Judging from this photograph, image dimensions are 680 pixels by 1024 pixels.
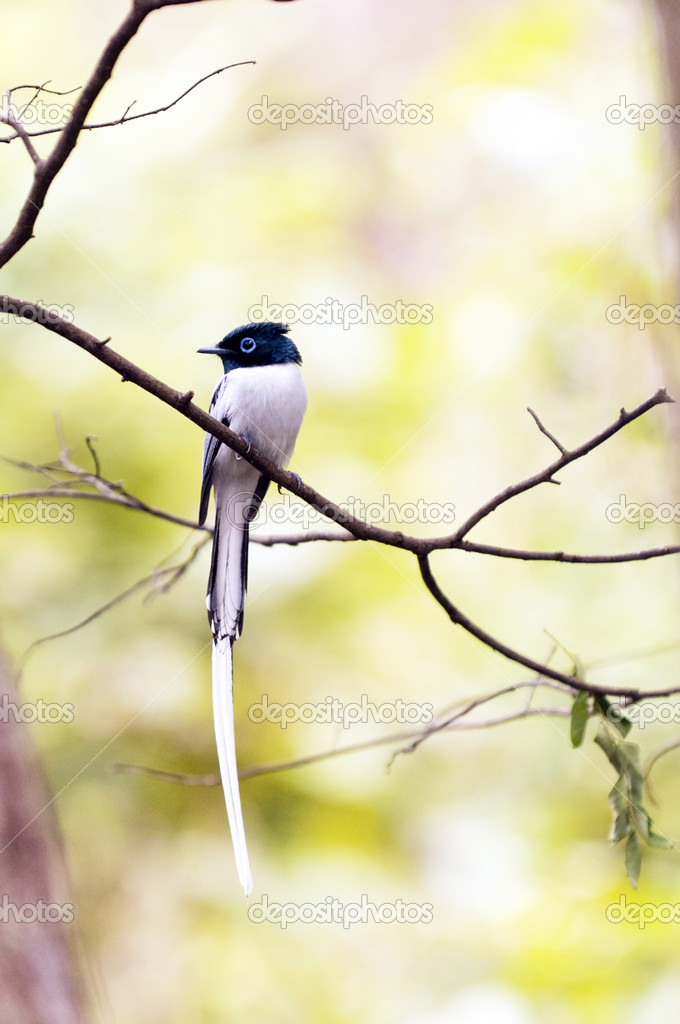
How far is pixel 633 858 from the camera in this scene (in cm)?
165

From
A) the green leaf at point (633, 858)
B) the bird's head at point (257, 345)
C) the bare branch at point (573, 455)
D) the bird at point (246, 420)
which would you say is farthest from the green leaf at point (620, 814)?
the bird's head at point (257, 345)

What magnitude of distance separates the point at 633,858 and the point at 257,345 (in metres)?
1.48

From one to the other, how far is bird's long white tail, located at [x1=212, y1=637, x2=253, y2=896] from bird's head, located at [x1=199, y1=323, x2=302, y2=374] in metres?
0.80

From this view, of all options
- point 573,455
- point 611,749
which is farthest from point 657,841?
point 573,455

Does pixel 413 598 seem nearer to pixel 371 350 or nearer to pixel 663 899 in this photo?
pixel 371 350

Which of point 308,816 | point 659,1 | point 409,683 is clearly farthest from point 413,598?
point 659,1

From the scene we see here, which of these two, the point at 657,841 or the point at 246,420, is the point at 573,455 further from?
the point at 246,420

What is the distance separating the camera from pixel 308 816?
10.2 feet

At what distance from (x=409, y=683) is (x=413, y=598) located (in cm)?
33

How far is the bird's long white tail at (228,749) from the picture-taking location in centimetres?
146

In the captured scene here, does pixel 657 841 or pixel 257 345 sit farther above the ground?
pixel 257 345

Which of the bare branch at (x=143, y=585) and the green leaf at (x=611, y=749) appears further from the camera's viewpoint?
the bare branch at (x=143, y=585)

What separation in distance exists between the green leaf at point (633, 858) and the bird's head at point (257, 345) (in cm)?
140

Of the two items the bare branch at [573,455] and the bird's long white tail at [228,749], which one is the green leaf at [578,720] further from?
the bird's long white tail at [228,749]
